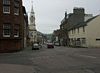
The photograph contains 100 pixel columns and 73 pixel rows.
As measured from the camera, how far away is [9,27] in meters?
47.0

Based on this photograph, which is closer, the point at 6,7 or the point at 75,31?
the point at 6,7

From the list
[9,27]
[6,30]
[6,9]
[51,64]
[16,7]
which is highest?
[16,7]

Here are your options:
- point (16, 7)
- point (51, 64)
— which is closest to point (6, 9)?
point (16, 7)

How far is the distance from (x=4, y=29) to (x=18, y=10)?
5519mm

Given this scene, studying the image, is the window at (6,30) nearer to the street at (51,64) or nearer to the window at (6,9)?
the window at (6,9)

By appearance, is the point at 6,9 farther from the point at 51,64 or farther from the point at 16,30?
the point at 51,64

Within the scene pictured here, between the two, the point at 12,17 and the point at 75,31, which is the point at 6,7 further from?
the point at 75,31

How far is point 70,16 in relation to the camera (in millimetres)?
105438

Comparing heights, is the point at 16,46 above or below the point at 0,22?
below

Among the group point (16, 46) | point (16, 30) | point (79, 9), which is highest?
point (79, 9)

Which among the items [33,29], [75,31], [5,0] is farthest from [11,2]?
[33,29]

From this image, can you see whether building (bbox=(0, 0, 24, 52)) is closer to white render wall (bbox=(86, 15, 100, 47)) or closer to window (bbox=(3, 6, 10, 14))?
window (bbox=(3, 6, 10, 14))

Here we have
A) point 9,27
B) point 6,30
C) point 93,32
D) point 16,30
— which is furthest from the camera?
point 93,32

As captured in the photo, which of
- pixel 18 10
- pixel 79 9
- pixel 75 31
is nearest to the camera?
pixel 18 10
